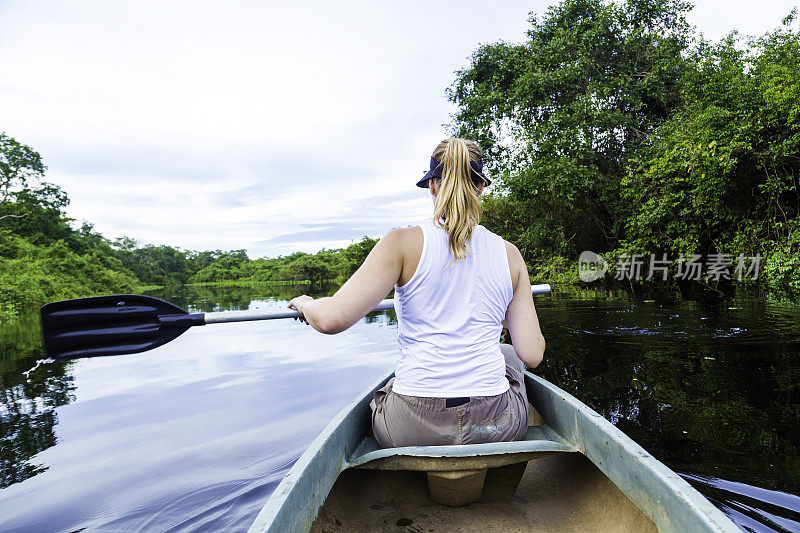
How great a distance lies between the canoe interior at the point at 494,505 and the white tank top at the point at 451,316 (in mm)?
430

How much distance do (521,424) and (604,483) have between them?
367 millimetres

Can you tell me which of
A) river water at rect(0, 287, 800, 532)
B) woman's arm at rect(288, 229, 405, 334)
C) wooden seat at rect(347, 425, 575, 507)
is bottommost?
river water at rect(0, 287, 800, 532)

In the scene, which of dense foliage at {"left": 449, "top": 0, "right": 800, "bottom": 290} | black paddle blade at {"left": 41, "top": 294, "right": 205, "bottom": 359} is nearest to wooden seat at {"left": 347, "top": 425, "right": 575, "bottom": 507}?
black paddle blade at {"left": 41, "top": 294, "right": 205, "bottom": 359}

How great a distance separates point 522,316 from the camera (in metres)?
1.80

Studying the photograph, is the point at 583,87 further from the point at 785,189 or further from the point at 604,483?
the point at 604,483

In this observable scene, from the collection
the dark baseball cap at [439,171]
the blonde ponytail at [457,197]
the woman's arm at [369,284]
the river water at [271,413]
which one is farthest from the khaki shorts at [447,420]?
the river water at [271,413]

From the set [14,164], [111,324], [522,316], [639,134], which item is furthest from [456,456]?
[14,164]

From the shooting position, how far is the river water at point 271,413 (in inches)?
103

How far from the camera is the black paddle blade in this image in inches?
99.2

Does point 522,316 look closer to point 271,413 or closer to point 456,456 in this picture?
point 456,456

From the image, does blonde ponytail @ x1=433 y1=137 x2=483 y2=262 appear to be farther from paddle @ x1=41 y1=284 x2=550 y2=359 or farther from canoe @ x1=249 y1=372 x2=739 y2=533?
paddle @ x1=41 y1=284 x2=550 y2=359
